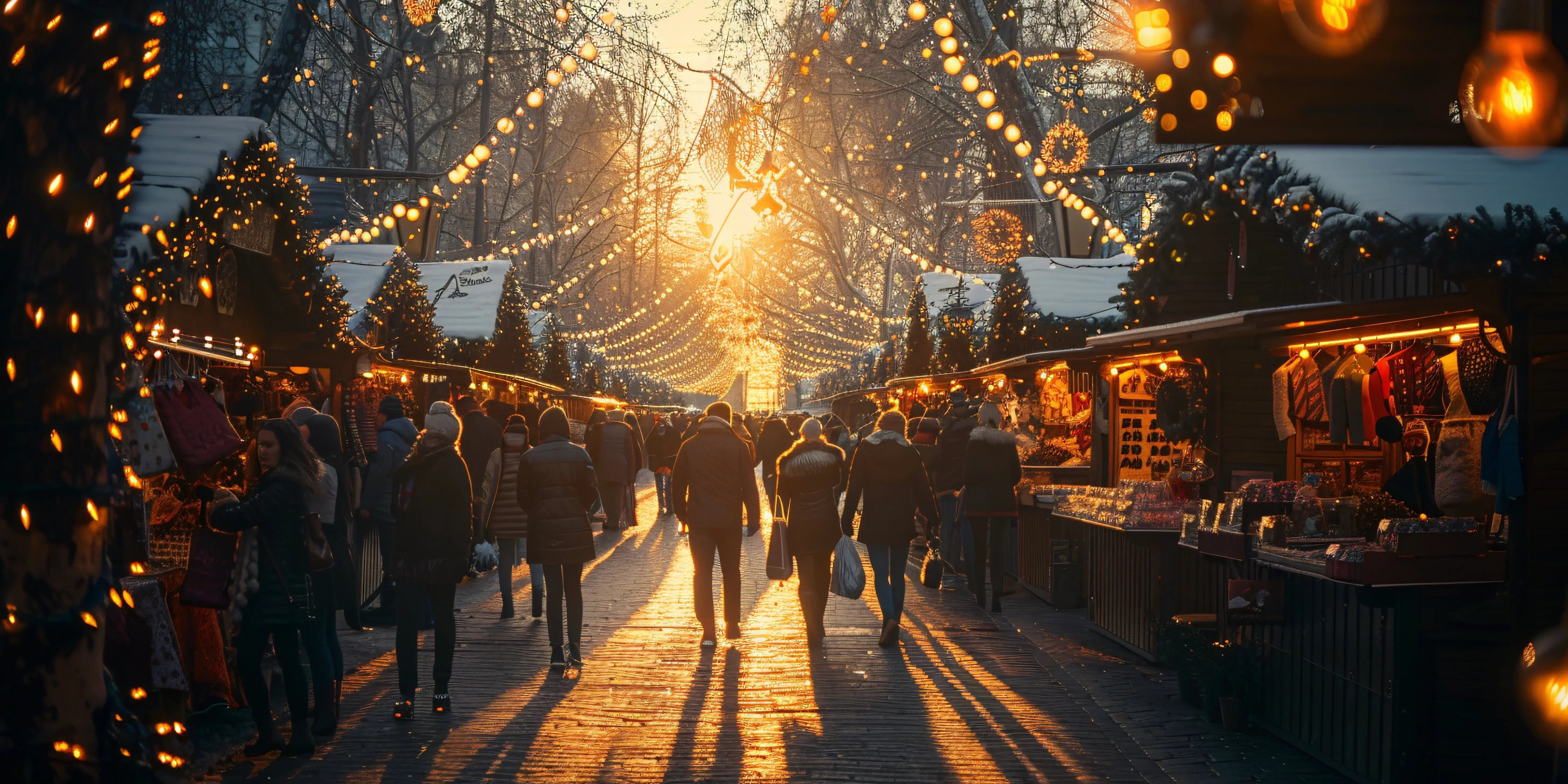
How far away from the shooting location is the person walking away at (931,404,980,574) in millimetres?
13477

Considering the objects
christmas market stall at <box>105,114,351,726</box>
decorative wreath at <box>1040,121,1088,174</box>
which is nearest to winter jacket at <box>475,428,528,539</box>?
christmas market stall at <box>105,114,351,726</box>

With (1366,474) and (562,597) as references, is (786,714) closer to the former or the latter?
(562,597)

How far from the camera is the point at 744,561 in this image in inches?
637

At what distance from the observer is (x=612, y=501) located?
18.6 meters

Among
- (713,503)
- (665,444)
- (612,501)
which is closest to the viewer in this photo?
(713,503)

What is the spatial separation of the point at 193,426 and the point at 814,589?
4.63 m

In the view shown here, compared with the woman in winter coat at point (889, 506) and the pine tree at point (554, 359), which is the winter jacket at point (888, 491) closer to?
the woman in winter coat at point (889, 506)

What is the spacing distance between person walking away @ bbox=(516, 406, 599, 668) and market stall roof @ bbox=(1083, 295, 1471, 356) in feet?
14.1

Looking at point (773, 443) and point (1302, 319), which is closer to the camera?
point (1302, 319)

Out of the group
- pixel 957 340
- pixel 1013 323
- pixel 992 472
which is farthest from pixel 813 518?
pixel 957 340

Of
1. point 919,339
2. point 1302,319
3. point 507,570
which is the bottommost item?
point 507,570

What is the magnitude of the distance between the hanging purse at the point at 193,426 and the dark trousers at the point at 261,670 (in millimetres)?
1664

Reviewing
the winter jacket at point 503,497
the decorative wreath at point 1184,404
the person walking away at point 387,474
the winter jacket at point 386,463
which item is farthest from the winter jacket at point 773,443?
the winter jacket at point 386,463

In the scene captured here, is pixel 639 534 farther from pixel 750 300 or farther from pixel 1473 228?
pixel 750 300
